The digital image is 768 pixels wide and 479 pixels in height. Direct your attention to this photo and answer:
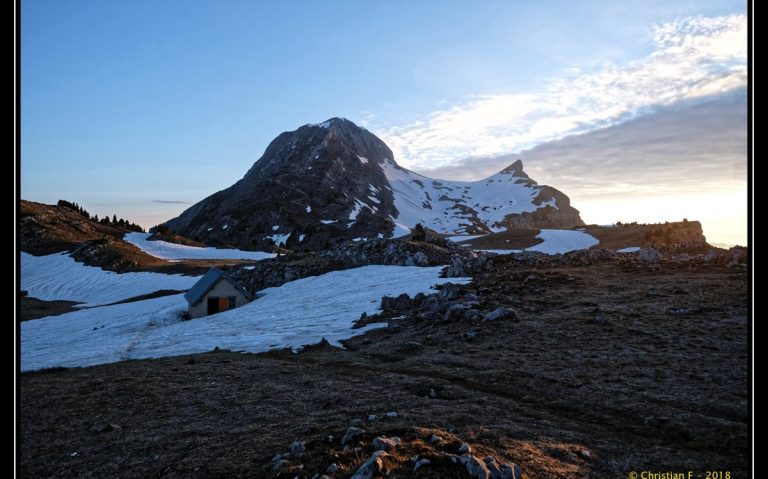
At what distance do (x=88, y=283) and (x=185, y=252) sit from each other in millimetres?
30359

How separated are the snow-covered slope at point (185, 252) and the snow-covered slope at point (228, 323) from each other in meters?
47.6

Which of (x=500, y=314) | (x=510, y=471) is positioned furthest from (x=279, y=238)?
(x=510, y=471)

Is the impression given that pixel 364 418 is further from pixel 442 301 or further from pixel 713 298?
pixel 713 298

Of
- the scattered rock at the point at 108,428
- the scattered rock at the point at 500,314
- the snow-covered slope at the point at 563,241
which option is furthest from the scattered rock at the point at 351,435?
the snow-covered slope at the point at 563,241

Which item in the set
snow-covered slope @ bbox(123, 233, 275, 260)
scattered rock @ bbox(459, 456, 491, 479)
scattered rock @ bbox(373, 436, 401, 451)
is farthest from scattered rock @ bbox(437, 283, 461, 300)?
snow-covered slope @ bbox(123, 233, 275, 260)

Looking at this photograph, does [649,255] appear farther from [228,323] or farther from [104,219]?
[104,219]

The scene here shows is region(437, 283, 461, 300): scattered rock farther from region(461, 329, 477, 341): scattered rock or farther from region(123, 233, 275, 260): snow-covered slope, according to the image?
region(123, 233, 275, 260): snow-covered slope

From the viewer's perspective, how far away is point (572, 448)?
33.0 ft

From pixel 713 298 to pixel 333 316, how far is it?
2520 centimetres

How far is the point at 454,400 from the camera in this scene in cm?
1447

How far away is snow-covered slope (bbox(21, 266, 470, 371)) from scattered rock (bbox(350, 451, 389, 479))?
2033 centimetres

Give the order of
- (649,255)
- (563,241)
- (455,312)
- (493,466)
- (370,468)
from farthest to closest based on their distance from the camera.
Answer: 1. (563,241)
2. (649,255)
3. (455,312)
4. (493,466)
5. (370,468)

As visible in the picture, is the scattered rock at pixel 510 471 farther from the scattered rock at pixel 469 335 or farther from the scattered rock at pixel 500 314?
the scattered rock at pixel 500 314
